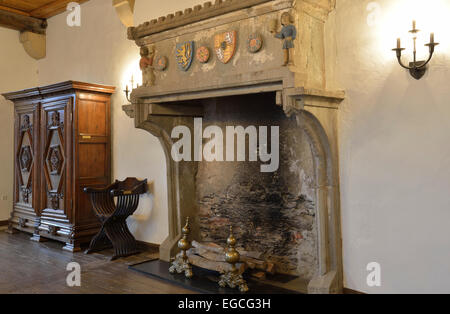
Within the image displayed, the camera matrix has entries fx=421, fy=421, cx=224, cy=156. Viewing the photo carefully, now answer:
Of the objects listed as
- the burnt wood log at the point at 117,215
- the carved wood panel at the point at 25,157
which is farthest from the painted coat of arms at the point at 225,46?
the carved wood panel at the point at 25,157

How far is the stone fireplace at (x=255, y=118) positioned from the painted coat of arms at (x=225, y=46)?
12mm

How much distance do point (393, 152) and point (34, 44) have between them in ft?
22.9

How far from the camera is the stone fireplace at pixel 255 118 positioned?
3.65 metres

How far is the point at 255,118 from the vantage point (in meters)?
4.71

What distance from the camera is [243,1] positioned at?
12.5 feet

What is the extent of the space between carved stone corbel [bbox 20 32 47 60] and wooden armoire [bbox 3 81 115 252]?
4.59ft

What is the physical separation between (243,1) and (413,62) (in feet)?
5.11

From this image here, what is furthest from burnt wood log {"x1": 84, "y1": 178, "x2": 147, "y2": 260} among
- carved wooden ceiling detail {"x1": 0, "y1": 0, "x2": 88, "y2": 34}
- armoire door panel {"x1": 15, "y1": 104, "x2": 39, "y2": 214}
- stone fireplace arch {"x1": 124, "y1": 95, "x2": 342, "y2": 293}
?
carved wooden ceiling detail {"x1": 0, "y1": 0, "x2": 88, "y2": 34}

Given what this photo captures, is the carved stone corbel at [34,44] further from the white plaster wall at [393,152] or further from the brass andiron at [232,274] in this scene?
the white plaster wall at [393,152]

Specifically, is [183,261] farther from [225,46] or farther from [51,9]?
[51,9]

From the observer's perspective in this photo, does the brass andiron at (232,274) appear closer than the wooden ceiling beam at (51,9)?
Yes

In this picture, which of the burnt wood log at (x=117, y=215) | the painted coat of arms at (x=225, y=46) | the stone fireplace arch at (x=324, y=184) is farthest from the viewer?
the burnt wood log at (x=117, y=215)
